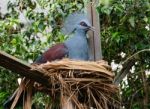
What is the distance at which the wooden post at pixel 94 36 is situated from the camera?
3.85 metres

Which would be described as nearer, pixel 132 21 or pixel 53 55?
pixel 53 55

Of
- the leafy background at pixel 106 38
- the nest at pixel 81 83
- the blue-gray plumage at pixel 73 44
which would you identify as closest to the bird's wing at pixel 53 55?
the blue-gray plumage at pixel 73 44

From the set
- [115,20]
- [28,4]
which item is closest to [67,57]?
[115,20]

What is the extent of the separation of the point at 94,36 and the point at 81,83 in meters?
0.66

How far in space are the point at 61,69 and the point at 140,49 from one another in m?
1.25

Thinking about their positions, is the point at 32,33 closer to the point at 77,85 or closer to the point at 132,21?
the point at 132,21

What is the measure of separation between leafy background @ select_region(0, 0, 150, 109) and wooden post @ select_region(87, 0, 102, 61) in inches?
10.5

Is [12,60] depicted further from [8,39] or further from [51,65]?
[8,39]

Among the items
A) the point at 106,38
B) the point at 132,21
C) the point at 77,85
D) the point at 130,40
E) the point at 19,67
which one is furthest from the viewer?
the point at 106,38

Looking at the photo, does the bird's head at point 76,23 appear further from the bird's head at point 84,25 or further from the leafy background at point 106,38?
the leafy background at point 106,38

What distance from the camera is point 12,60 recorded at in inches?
116

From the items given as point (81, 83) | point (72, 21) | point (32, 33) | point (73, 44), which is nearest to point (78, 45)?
point (73, 44)

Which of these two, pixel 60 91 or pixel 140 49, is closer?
pixel 60 91

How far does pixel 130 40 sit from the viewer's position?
175 inches
